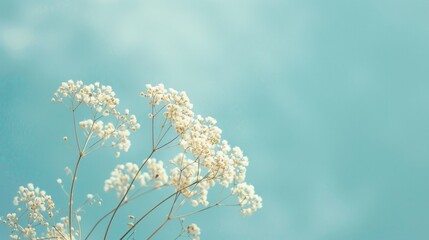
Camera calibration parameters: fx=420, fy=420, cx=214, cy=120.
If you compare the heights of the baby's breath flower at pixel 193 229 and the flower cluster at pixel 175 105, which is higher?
the flower cluster at pixel 175 105

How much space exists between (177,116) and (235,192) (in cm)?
198

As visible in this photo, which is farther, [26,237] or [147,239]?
[26,237]

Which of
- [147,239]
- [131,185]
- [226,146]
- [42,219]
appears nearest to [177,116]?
[226,146]

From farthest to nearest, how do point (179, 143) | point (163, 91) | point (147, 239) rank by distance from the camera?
point (163, 91), point (179, 143), point (147, 239)

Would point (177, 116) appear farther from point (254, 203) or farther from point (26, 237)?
point (26, 237)

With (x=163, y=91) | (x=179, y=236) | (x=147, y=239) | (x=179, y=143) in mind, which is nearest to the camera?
(x=147, y=239)

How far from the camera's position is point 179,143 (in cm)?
846

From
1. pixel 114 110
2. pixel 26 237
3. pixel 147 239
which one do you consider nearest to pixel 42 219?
Answer: pixel 26 237

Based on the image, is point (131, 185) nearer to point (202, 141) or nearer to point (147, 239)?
point (147, 239)

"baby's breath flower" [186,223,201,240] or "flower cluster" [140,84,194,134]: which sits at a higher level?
"flower cluster" [140,84,194,134]

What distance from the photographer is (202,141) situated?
27.1 ft

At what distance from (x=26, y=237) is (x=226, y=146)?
4.91 meters

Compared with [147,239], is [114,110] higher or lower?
higher

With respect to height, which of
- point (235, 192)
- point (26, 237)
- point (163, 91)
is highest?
point (163, 91)
